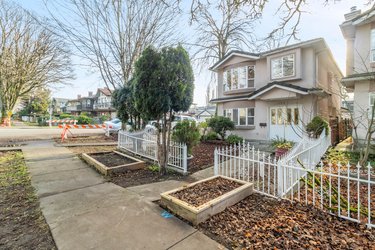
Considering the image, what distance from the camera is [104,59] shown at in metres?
12.6

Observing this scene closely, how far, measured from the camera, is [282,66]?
44.0ft

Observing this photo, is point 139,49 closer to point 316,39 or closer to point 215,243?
point 316,39

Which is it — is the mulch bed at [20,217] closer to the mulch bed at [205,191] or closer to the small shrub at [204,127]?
the mulch bed at [205,191]

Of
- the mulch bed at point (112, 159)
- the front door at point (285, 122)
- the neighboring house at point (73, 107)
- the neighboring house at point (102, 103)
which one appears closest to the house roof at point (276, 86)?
the front door at point (285, 122)

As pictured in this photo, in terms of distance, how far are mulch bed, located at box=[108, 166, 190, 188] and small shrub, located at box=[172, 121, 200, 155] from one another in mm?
1229

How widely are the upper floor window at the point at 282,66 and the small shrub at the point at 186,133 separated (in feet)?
31.3

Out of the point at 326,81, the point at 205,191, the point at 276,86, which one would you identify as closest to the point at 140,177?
the point at 205,191

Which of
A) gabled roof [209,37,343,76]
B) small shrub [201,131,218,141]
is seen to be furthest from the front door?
small shrub [201,131,218,141]

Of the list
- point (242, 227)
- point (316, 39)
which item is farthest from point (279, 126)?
point (242, 227)

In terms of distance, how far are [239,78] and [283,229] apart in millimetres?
13973

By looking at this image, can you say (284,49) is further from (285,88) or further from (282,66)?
(285,88)

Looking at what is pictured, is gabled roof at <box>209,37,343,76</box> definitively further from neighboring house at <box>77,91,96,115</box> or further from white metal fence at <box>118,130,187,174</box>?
neighboring house at <box>77,91,96,115</box>

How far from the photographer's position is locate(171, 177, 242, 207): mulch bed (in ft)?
12.2

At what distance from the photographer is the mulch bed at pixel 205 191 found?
12.2 ft
